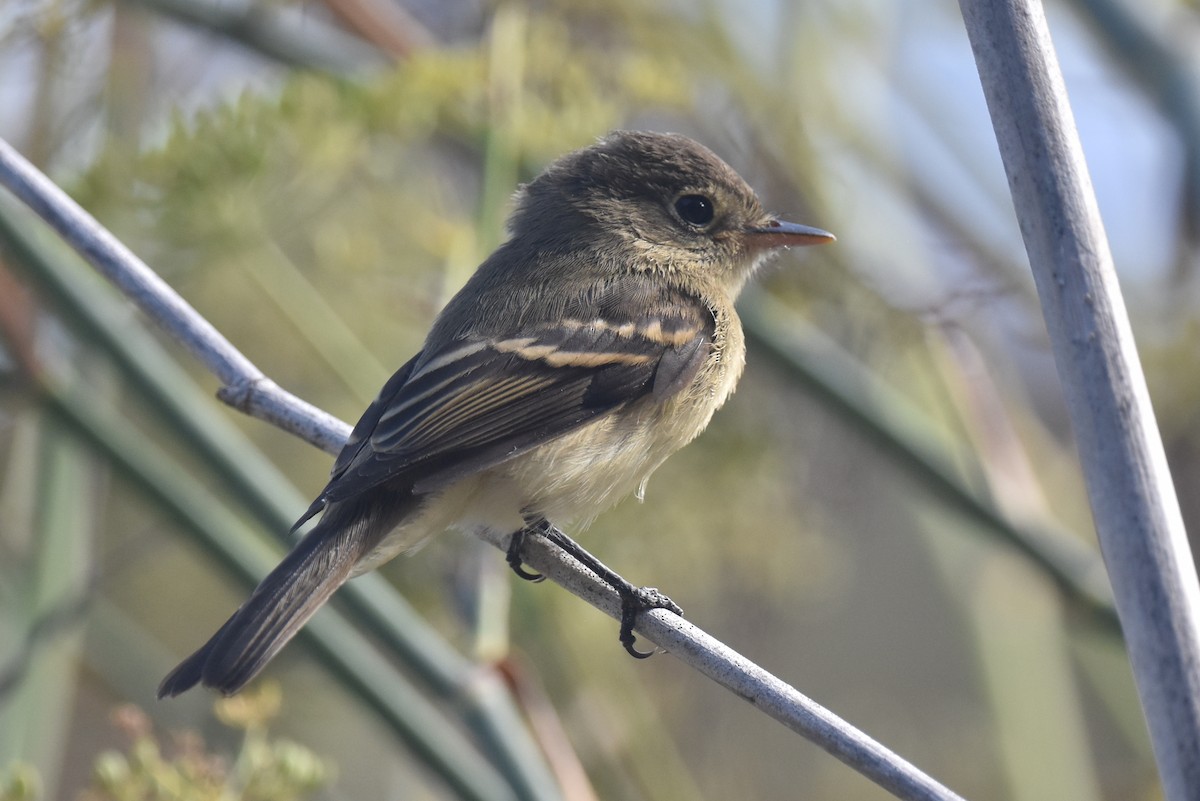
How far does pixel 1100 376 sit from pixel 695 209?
172 cm

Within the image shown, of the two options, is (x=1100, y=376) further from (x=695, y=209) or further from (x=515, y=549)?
(x=695, y=209)

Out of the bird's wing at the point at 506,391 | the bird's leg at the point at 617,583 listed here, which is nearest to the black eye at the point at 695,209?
the bird's wing at the point at 506,391

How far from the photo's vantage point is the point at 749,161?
362 centimetres

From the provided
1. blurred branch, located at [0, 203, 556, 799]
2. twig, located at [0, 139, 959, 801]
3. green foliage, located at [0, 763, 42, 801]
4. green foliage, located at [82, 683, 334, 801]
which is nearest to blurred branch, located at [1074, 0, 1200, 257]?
twig, located at [0, 139, 959, 801]

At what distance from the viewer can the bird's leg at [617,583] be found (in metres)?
2.20

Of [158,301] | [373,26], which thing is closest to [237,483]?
[158,301]

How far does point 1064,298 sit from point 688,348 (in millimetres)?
1274

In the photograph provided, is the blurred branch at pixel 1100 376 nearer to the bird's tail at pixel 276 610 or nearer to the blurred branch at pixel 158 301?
the bird's tail at pixel 276 610

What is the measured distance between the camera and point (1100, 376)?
135 cm

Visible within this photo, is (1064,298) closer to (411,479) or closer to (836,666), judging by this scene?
(411,479)

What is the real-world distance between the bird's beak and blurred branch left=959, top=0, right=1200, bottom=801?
1.39 m

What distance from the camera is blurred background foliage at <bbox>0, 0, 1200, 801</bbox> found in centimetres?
260

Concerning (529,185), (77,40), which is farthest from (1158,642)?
(77,40)

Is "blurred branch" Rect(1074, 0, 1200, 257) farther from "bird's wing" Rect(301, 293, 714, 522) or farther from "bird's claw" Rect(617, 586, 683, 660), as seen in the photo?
"bird's claw" Rect(617, 586, 683, 660)
